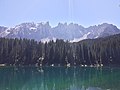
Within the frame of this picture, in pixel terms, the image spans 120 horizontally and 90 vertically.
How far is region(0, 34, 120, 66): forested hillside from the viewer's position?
162 meters

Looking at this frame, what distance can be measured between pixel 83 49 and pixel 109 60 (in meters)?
18.0

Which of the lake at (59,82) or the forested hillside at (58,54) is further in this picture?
the forested hillside at (58,54)

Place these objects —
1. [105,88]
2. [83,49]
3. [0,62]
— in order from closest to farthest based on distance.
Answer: [105,88], [0,62], [83,49]

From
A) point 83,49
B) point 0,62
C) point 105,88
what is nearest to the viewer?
point 105,88

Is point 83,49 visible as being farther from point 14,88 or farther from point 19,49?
point 14,88

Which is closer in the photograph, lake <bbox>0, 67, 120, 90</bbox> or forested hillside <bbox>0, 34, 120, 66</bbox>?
lake <bbox>0, 67, 120, 90</bbox>

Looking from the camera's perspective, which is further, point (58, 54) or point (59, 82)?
point (58, 54)

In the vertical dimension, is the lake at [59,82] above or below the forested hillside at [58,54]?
below

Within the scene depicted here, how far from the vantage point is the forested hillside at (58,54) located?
16150 centimetres

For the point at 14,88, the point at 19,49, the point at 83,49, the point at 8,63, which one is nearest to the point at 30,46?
the point at 19,49

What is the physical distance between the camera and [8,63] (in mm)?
159250

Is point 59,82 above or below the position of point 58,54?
below

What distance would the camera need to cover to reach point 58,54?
544 feet

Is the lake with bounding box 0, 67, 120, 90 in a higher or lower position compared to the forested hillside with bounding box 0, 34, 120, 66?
lower
